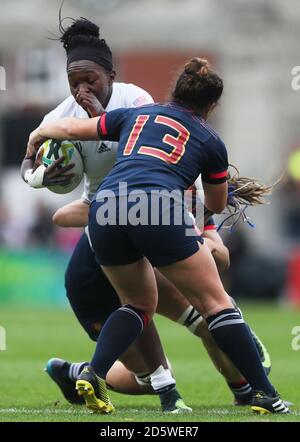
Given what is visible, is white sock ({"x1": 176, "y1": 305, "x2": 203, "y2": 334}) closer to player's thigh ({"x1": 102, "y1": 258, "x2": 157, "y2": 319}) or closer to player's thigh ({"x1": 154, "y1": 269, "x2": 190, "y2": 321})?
player's thigh ({"x1": 154, "y1": 269, "x2": 190, "y2": 321})

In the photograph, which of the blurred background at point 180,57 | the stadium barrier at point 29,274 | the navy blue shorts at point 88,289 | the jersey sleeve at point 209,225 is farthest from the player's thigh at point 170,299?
the blurred background at point 180,57

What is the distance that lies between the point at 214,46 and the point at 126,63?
109 inches

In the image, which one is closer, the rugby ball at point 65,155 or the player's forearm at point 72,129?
the player's forearm at point 72,129

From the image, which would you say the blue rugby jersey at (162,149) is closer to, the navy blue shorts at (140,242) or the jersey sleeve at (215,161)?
the jersey sleeve at (215,161)

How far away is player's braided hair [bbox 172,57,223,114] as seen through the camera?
269 inches

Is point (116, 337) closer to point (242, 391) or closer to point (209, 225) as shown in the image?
point (242, 391)

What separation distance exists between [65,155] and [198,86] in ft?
3.17

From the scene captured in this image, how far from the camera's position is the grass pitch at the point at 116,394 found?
23.0 ft

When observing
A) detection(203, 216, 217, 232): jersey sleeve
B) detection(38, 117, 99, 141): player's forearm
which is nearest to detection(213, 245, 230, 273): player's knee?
detection(203, 216, 217, 232): jersey sleeve

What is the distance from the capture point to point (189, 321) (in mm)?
7805

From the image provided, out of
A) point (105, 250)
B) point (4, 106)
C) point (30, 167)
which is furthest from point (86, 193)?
point (4, 106)

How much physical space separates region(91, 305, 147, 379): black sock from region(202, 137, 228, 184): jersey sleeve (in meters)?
0.89

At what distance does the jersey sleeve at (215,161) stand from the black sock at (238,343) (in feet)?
2.47

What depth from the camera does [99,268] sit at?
7.84 meters
